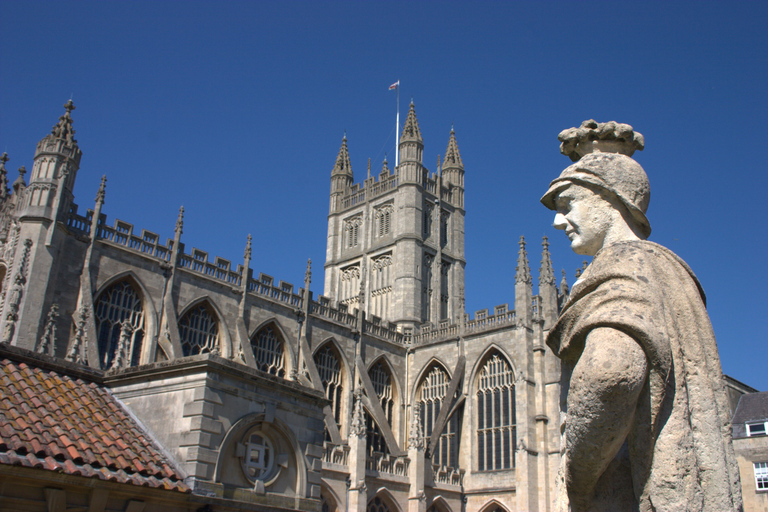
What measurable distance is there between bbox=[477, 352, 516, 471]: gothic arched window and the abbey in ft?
0.24

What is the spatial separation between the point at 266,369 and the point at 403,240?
12.6 meters

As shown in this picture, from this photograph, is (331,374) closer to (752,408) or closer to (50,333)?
(50,333)

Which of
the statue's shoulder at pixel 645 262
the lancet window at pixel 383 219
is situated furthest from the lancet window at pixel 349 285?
the statue's shoulder at pixel 645 262

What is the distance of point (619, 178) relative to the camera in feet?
8.62

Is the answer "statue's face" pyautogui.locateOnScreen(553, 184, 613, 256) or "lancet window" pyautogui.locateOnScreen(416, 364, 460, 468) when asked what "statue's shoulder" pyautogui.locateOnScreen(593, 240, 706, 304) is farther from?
"lancet window" pyautogui.locateOnScreen(416, 364, 460, 468)

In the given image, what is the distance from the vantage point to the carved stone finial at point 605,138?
2768mm

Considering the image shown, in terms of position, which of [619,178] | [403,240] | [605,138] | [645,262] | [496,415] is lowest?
[645,262]

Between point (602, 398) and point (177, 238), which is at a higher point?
point (177, 238)

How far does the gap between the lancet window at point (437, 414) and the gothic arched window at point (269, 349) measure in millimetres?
6242

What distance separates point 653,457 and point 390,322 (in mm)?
31992

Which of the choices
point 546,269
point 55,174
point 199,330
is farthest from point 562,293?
point 55,174

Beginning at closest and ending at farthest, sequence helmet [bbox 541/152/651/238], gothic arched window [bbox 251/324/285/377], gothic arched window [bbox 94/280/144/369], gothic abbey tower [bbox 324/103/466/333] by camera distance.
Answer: helmet [bbox 541/152/651/238] < gothic arched window [bbox 94/280/144/369] < gothic arched window [bbox 251/324/285/377] < gothic abbey tower [bbox 324/103/466/333]

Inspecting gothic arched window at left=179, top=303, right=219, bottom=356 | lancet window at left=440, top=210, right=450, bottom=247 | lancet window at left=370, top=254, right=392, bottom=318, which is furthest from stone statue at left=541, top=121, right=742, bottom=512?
lancet window at left=440, top=210, right=450, bottom=247

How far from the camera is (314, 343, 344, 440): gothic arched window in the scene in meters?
29.0
